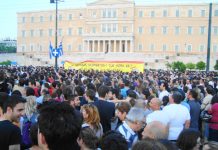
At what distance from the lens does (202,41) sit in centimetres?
7781

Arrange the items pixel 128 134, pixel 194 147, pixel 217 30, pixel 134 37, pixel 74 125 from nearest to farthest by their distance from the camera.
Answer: pixel 74 125, pixel 194 147, pixel 128 134, pixel 217 30, pixel 134 37

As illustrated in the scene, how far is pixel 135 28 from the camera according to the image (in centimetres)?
8225

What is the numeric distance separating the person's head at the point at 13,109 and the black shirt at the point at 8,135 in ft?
2.20

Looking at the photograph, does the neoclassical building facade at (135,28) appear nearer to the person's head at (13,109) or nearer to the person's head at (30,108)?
the person's head at (30,108)

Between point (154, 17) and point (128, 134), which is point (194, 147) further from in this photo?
point (154, 17)

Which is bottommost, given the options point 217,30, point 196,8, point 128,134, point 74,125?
point 128,134

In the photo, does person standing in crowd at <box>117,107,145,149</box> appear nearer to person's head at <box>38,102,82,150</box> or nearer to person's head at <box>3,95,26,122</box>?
person's head at <box>3,95,26,122</box>

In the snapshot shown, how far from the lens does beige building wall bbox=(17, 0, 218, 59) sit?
78562mm

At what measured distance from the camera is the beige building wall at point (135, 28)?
78.6m

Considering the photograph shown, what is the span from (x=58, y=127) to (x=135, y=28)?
80.4 metres

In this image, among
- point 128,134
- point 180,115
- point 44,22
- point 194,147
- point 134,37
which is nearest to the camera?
point 194,147

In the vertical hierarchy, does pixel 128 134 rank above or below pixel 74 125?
below

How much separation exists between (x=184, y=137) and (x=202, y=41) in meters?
75.9

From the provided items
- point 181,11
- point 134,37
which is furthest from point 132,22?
point 181,11
